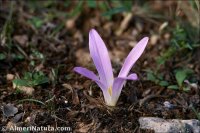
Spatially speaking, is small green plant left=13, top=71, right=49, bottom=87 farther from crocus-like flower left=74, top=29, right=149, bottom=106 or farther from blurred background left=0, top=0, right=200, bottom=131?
crocus-like flower left=74, top=29, right=149, bottom=106

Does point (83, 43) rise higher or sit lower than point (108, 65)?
lower

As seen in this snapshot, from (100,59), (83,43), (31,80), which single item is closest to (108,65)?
(100,59)

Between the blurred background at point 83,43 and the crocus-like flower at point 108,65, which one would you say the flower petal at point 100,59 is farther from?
the blurred background at point 83,43

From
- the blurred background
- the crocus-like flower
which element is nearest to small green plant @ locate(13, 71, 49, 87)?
the blurred background

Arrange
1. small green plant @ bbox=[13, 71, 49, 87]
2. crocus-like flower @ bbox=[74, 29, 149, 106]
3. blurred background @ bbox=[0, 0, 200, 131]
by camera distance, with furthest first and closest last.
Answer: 1. blurred background @ bbox=[0, 0, 200, 131]
2. small green plant @ bbox=[13, 71, 49, 87]
3. crocus-like flower @ bbox=[74, 29, 149, 106]

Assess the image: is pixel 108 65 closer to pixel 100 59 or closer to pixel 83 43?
pixel 100 59

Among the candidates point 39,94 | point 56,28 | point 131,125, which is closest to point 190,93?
point 131,125

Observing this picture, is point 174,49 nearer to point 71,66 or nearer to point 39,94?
point 71,66
